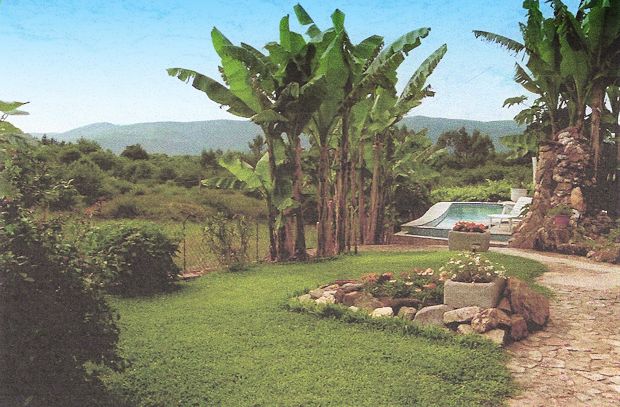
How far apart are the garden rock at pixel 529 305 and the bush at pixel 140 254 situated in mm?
3540

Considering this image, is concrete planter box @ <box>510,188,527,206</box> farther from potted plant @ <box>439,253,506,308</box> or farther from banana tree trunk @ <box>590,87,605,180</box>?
potted plant @ <box>439,253,506,308</box>

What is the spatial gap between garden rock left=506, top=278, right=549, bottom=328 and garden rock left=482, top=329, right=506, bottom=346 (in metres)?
0.45

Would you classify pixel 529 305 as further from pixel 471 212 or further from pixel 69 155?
pixel 69 155

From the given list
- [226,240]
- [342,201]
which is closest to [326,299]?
[226,240]

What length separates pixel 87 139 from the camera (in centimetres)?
1917

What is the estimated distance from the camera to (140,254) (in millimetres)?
6336

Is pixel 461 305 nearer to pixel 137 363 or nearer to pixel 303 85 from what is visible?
pixel 137 363

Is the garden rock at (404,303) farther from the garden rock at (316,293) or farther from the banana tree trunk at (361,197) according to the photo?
the banana tree trunk at (361,197)

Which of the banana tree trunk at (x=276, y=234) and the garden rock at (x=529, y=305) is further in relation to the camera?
the banana tree trunk at (x=276, y=234)

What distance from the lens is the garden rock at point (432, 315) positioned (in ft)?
15.7

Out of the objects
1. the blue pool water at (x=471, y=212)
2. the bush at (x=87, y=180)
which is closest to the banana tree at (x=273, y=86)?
the blue pool water at (x=471, y=212)

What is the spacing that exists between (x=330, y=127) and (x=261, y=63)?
5.22ft

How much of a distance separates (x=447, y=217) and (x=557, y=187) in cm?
519

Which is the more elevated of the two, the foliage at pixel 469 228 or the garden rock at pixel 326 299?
the foliage at pixel 469 228
